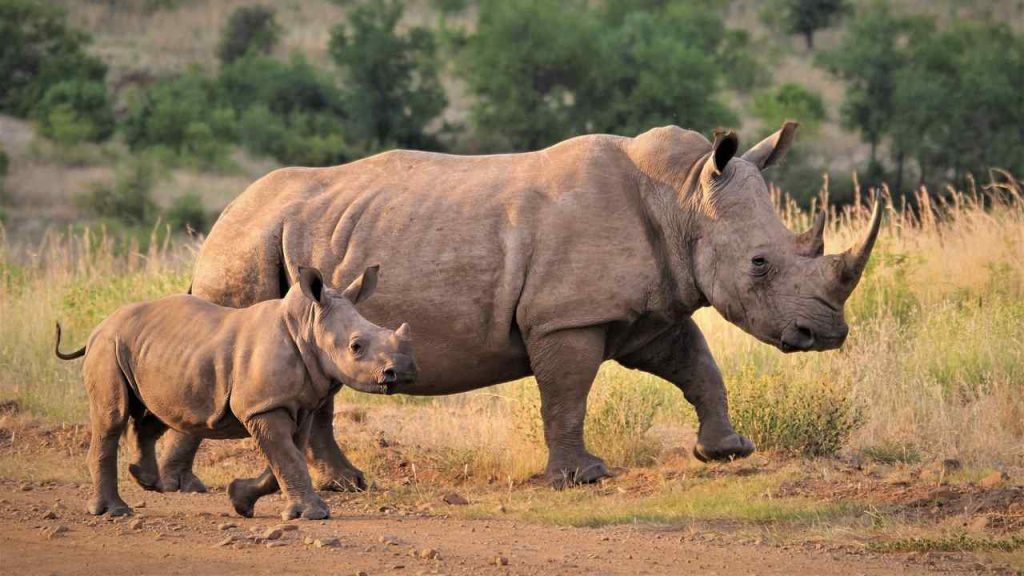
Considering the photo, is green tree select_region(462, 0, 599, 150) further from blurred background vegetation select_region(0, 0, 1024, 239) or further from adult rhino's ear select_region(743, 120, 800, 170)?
adult rhino's ear select_region(743, 120, 800, 170)

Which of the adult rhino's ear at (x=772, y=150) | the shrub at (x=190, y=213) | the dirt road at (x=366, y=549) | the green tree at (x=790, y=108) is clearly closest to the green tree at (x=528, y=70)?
the green tree at (x=790, y=108)

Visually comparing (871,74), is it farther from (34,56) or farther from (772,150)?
(772,150)

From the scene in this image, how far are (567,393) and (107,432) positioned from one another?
232 cm

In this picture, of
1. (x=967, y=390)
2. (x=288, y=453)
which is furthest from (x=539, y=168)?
(x=967, y=390)

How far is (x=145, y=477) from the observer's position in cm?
823

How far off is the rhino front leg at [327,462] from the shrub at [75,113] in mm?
28245

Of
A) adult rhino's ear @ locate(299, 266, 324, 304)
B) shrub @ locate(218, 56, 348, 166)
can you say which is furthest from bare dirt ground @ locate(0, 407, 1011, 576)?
shrub @ locate(218, 56, 348, 166)

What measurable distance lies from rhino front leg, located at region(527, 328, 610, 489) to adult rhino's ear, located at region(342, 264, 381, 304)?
3.84ft

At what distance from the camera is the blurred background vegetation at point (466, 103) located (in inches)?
1233

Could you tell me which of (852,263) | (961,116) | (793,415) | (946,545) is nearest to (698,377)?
(793,415)

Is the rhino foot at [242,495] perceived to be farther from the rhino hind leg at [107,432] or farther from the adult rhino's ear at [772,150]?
the adult rhino's ear at [772,150]

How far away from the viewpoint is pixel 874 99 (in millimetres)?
35156

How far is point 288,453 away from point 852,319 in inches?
264

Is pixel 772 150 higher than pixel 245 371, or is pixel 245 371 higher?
pixel 772 150
